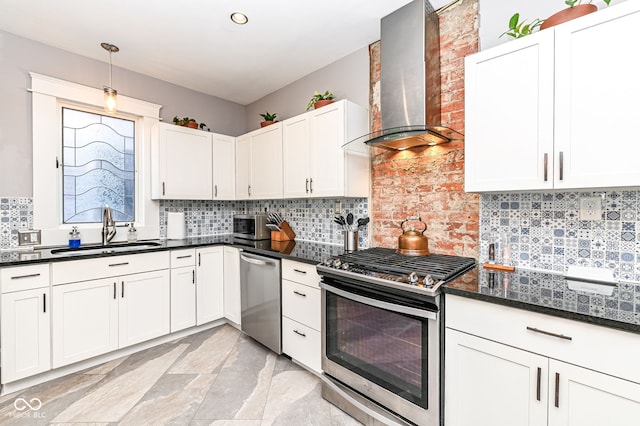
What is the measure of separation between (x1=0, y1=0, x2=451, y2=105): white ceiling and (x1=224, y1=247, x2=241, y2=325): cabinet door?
6.40ft

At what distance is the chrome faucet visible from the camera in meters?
2.86

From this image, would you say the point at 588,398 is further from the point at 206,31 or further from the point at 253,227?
the point at 206,31

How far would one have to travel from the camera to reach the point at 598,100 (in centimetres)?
127

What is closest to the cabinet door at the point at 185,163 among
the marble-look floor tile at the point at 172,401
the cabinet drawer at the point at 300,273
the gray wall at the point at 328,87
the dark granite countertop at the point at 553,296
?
the gray wall at the point at 328,87

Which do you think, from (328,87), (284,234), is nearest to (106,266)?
(284,234)

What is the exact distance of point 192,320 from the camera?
2920 mm

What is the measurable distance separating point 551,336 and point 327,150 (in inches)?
74.1

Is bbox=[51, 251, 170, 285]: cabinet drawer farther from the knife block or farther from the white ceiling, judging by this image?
the white ceiling

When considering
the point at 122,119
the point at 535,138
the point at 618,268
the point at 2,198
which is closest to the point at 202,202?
the point at 122,119

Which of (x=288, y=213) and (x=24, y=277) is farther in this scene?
(x=288, y=213)

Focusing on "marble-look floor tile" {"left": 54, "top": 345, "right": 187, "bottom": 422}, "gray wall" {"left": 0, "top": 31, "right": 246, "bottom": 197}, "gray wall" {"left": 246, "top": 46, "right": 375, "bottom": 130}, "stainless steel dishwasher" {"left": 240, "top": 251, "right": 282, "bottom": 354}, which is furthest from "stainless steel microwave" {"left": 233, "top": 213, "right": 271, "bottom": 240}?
"gray wall" {"left": 0, "top": 31, "right": 246, "bottom": 197}

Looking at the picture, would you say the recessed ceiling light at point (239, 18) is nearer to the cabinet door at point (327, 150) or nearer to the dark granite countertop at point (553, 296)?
the cabinet door at point (327, 150)

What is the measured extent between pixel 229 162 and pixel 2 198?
79.3 inches

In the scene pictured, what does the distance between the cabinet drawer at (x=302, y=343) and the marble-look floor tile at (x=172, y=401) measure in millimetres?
627
